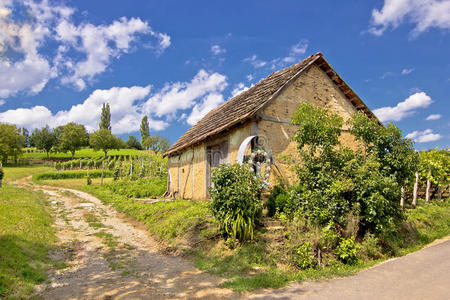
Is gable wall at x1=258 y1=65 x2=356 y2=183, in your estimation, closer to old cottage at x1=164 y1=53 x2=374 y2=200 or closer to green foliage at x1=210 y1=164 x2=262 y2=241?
old cottage at x1=164 y1=53 x2=374 y2=200

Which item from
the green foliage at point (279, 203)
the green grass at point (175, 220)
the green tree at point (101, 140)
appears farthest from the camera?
the green tree at point (101, 140)

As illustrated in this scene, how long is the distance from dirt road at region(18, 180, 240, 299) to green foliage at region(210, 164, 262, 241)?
1.37 metres

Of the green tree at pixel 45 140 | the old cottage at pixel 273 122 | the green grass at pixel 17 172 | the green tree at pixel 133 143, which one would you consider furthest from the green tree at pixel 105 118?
the old cottage at pixel 273 122

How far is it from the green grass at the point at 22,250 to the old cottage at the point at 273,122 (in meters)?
5.84

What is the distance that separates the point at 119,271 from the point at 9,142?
53034mm

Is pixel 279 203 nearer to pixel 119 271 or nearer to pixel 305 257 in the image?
pixel 305 257

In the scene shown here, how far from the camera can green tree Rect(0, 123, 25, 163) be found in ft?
143

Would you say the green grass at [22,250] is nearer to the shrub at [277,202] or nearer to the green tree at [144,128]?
the shrub at [277,202]

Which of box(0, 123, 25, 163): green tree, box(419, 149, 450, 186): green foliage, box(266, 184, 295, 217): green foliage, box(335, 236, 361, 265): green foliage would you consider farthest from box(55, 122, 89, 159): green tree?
box(335, 236, 361, 265): green foliage

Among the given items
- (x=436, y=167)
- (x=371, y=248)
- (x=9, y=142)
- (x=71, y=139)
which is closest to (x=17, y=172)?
(x=9, y=142)

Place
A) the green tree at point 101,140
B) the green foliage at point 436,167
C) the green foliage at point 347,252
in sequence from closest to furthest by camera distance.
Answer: the green foliage at point 347,252 → the green foliage at point 436,167 → the green tree at point 101,140

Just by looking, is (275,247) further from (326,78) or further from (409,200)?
(409,200)

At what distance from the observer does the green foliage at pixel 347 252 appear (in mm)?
6016

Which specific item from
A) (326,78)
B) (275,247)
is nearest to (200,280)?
(275,247)
